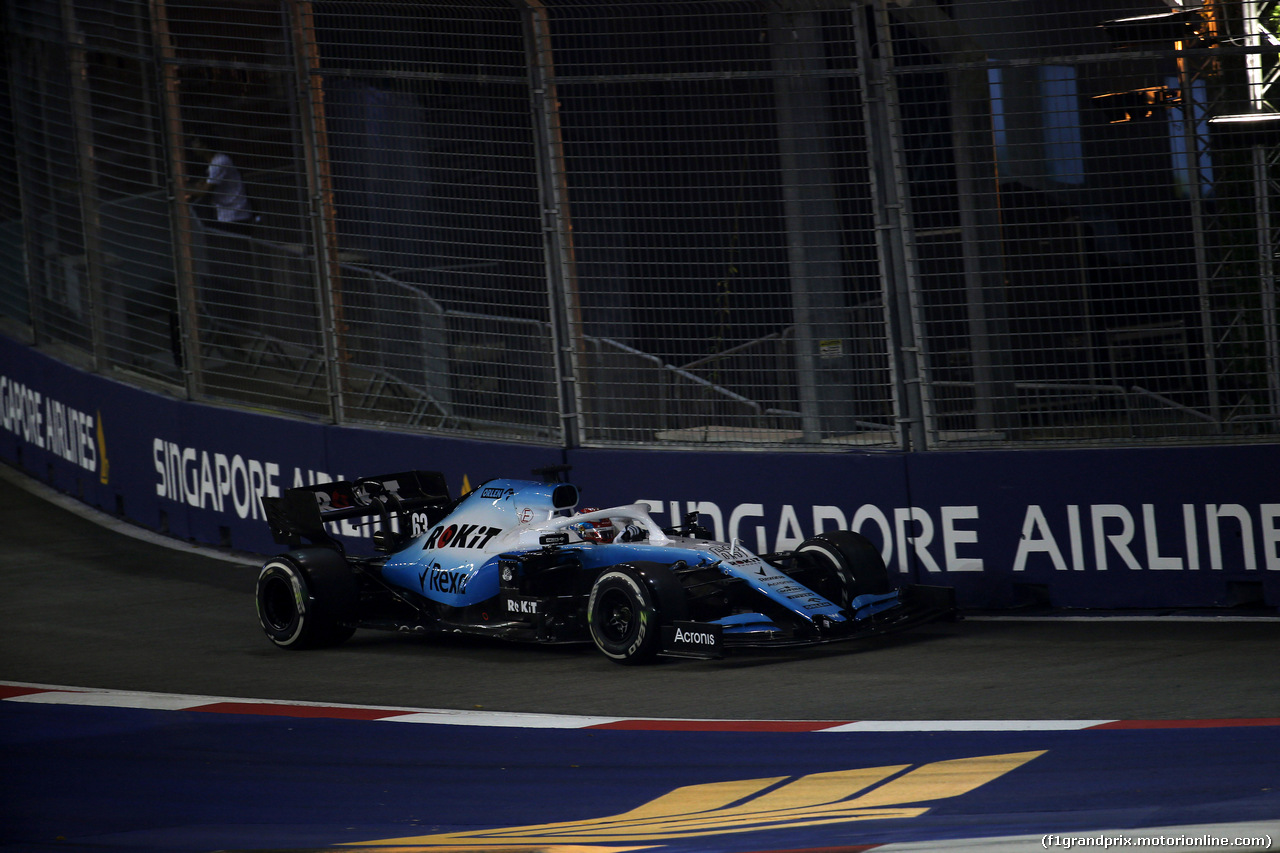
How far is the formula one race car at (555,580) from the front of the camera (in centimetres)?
871

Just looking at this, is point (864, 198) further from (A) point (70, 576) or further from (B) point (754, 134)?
(A) point (70, 576)

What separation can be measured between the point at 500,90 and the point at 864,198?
2.85m

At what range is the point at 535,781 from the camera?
6.73 meters

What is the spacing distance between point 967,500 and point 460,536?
2995mm

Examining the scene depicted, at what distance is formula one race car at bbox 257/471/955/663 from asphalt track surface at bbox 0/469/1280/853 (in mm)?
203

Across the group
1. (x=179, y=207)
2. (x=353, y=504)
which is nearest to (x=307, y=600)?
(x=353, y=504)

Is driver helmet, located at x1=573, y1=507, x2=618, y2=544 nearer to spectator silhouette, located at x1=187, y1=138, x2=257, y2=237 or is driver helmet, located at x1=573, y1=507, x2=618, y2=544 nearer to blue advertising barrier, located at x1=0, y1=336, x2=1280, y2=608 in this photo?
blue advertising barrier, located at x1=0, y1=336, x2=1280, y2=608

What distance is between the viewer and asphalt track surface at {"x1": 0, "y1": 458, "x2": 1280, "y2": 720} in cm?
755

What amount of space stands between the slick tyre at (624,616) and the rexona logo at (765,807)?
7.23ft

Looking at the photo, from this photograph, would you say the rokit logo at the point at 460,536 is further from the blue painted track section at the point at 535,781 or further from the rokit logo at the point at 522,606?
the blue painted track section at the point at 535,781

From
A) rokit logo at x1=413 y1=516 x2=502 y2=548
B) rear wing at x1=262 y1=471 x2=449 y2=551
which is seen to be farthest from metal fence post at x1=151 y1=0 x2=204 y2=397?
rokit logo at x1=413 y1=516 x2=502 y2=548

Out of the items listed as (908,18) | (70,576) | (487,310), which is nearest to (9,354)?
(70,576)

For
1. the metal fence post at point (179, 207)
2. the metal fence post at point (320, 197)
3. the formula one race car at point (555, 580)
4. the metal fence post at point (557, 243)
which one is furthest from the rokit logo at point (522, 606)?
the metal fence post at point (179, 207)

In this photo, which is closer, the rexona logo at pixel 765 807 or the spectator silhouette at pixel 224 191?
the rexona logo at pixel 765 807
